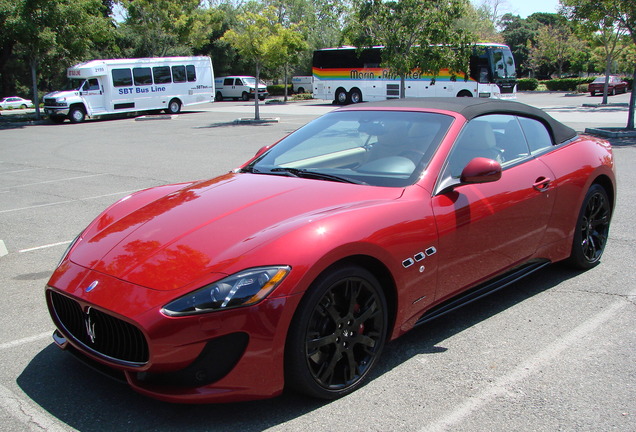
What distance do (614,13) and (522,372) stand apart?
1662cm

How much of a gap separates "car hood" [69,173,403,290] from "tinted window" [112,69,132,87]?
28.7 meters

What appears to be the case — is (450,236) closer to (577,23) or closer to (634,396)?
(634,396)

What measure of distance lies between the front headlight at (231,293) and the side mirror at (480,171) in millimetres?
1417

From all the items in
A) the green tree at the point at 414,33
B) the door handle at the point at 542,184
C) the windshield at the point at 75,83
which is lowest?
the door handle at the point at 542,184

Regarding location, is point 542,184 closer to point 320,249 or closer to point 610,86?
point 320,249

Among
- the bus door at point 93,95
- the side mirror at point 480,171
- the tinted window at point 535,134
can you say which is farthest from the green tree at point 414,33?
the side mirror at point 480,171

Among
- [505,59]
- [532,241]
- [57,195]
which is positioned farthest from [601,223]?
[505,59]

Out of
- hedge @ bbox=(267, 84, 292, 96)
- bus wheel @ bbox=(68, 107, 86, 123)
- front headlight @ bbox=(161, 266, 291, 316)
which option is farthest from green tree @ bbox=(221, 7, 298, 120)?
hedge @ bbox=(267, 84, 292, 96)

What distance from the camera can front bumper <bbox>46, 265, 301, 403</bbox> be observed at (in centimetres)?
255

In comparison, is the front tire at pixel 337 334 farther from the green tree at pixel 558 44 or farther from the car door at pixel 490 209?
the green tree at pixel 558 44

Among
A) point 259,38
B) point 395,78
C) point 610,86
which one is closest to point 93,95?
point 259,38

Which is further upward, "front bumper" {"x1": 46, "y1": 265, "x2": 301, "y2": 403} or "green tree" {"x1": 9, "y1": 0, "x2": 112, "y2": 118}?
"green tree" {"x1": 9, "y1": 0, "x2": 112, "y2": 118}

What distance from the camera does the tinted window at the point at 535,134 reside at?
449 cm

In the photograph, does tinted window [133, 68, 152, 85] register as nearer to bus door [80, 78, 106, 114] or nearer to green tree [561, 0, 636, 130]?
bus door [80, 78, 106, 114]
